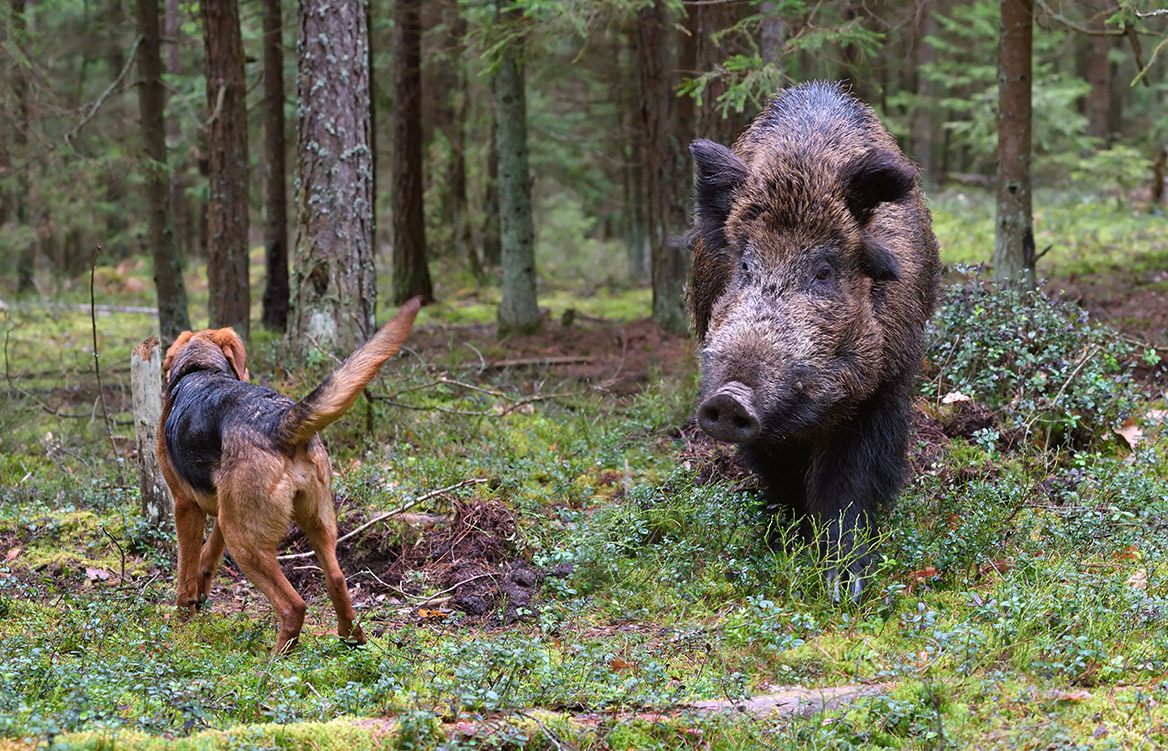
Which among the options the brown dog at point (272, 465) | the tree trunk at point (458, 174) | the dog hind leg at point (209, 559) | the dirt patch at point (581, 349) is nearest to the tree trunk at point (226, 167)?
the dirt patch at point (581, 349)

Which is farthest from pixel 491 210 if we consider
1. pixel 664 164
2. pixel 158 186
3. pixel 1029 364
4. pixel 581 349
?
pixel 1029 364

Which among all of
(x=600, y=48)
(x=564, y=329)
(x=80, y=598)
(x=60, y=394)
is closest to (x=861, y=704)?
(x=80, y=598)

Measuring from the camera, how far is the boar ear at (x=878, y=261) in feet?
17.7

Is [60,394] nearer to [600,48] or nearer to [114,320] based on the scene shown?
[114,320]

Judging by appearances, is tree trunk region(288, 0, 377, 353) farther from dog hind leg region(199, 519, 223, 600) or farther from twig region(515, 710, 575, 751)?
twig region(515, 710, 575, 751)

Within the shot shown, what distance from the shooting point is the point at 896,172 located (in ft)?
17.5

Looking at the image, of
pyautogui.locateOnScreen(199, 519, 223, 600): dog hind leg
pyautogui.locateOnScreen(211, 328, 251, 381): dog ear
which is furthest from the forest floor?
pyautogui.locateOnScreen(211, 328, 251, 381): dog ear

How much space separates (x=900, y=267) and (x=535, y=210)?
2572 centimetres

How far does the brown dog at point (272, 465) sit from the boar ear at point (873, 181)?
2.56m

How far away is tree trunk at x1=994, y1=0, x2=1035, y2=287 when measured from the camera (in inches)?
394

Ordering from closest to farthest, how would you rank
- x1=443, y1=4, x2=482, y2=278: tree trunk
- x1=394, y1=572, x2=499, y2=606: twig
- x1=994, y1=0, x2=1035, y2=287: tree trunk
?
x1=394, y1=572, x2=499, y2=606: twig, x1=994, y1=0, x2=1035, y2=287: tree trunk, x1=443, y1=4, x2=482, y2=278: tree trunk

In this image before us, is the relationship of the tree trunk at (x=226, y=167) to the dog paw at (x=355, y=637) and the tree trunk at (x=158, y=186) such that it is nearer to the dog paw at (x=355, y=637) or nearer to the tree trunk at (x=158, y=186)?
the tree trunk at (x=158, y=186)

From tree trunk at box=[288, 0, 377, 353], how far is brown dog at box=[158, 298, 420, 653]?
3891mm

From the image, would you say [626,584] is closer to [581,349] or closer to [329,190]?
[329,190]
